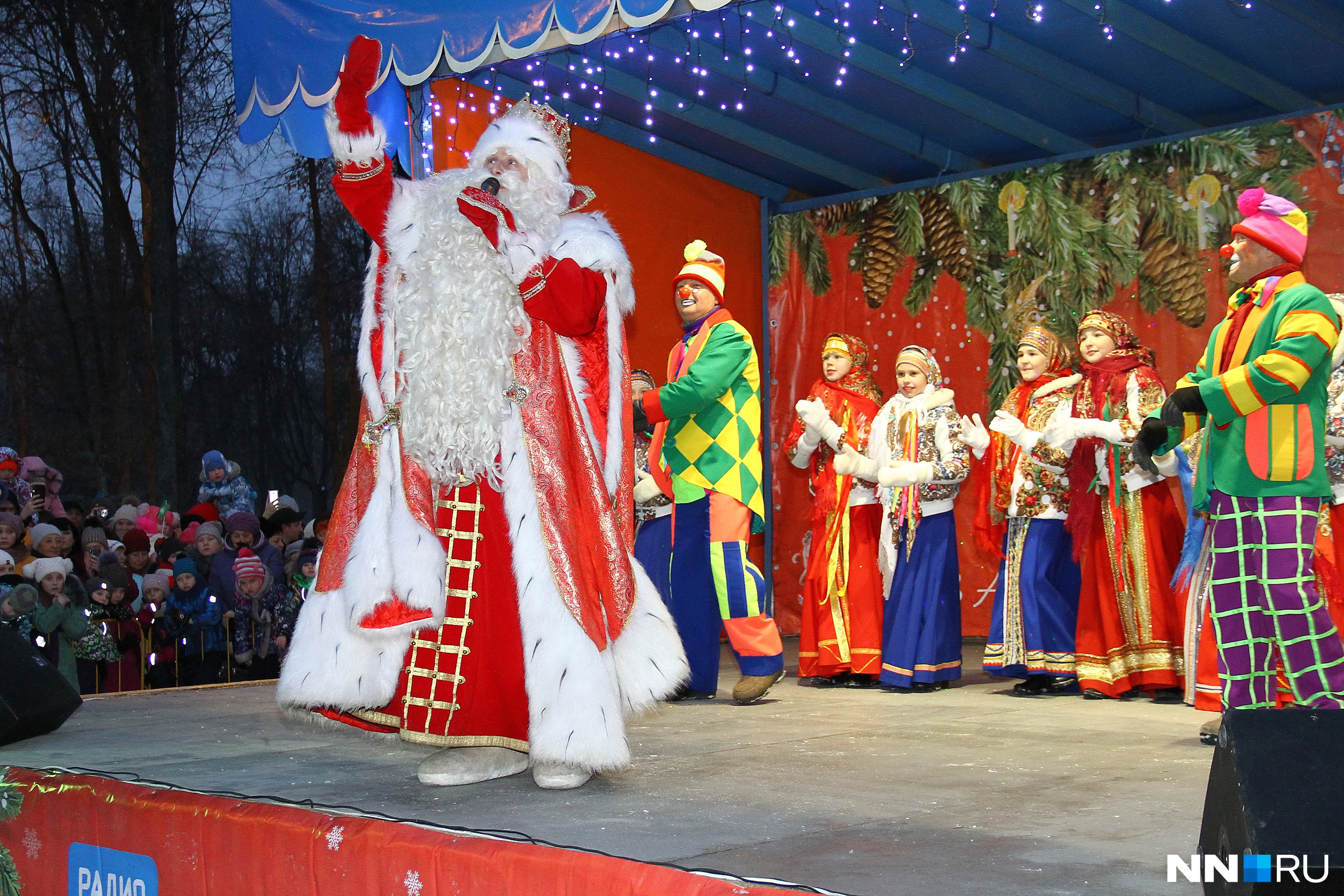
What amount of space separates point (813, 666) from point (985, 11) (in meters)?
3.15

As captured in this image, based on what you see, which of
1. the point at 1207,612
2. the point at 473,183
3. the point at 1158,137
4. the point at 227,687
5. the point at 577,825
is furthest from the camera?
the point at 1158,137

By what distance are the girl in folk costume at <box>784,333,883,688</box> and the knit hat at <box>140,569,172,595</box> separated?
3178 millimetres

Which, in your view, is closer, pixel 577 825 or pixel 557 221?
pixel 577 825

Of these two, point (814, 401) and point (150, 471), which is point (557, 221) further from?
point (150, 471)

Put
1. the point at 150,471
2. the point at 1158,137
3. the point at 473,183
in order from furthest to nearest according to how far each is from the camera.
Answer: the point at 150,471
the point at 1158,137
the point at 473,183

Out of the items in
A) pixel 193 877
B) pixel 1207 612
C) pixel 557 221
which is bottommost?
pixel 193 877

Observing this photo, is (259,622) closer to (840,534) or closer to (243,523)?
(243,523)

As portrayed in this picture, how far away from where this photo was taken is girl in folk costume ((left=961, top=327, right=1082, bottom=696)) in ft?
18.0

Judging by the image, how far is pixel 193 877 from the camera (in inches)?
113

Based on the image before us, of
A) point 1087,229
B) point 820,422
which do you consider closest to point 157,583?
point 820,422

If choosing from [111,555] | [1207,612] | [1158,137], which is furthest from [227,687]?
[1158,137]

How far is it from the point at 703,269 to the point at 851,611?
1727 mm

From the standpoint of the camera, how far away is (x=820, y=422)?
585 centimetres

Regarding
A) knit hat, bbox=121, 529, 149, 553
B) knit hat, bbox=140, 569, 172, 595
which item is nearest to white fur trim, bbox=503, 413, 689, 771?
knit hat, bbox=140, 569, 172, 595
